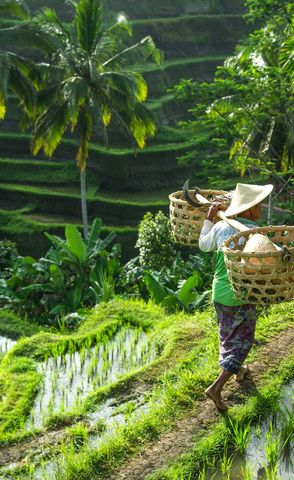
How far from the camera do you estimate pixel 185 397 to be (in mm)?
4367

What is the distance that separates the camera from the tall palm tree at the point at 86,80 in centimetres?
1576

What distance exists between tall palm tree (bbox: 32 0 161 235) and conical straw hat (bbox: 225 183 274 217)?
1147 centimetres

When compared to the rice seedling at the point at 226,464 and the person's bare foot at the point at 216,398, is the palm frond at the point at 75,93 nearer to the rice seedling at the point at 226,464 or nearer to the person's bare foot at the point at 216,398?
the person's bare foot at the point at 216,398

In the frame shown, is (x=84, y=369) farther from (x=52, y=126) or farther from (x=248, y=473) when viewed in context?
(x=52, y=126)

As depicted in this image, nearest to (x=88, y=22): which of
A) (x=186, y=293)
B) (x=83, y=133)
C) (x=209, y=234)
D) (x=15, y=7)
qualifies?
(x=15, y=7)

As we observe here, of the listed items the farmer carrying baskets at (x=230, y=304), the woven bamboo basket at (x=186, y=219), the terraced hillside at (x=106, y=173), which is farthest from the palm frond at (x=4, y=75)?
the farmer carrying baskets at (x=230, y=304)

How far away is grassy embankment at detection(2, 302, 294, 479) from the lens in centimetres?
373

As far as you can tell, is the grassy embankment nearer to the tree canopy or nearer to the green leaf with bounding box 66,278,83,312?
the green leaf with bounding box 66,278,83,312

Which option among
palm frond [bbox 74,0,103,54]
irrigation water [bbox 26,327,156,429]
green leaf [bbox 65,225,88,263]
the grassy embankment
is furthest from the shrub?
palm frond [bbox 74,0,103,54]

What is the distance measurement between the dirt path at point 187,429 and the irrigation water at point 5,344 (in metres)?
2.65

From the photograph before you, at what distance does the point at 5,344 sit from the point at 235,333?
3.26m

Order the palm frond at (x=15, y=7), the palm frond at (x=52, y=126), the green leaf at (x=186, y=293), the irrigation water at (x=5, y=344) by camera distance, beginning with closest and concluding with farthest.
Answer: the irrigation water at (x=5, y=344) < the green leaf at (x=186, y=293) < the palm frond at (x=15, y=7) < the palm frond at (x=52, y=126)

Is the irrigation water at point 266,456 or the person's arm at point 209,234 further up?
the person's arm at point 209,234

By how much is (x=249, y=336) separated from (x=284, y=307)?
5.99 ft
